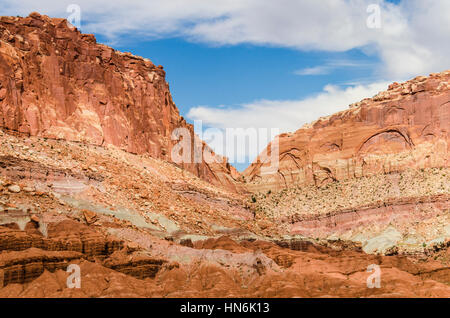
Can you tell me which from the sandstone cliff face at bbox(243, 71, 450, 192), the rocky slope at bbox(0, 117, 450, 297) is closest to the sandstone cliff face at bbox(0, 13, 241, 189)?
the rocky slope at bbox(0, 117, 450, 297)

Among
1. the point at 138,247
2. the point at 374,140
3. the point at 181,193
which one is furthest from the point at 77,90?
the point at 374,140

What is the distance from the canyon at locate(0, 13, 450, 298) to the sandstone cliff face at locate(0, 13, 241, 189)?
0.73 feet

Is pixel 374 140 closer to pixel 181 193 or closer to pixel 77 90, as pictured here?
pixel 181 193

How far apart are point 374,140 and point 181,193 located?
37.1 meters

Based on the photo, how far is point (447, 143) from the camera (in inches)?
4156

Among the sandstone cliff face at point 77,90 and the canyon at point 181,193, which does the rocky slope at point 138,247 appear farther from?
the sandstone cliff face at point 77,90

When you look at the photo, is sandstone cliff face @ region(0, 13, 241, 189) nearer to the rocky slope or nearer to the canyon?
the canyon

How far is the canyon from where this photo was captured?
57906mm

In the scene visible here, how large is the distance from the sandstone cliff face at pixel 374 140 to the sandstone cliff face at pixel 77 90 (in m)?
20.4

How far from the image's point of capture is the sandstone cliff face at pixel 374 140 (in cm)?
10694

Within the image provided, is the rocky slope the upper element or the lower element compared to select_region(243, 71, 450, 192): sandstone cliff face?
lower

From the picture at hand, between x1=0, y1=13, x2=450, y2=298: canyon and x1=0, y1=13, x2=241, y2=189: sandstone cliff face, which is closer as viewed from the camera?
x1=0, y1=13, x2=450, y2=298: canyon
